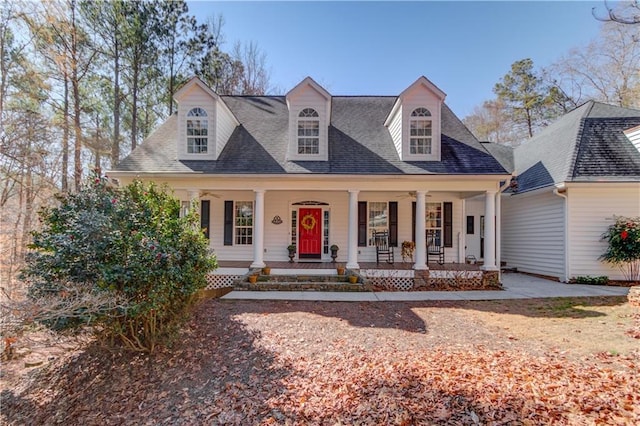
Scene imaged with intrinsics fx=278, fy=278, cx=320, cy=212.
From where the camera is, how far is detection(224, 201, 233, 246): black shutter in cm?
1086

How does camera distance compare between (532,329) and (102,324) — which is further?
(532,329)

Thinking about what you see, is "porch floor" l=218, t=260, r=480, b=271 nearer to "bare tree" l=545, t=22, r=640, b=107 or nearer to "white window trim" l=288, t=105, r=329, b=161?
"white window trim" l=288, t=105, r=329, b=161

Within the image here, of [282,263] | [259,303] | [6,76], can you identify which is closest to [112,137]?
[6,76]

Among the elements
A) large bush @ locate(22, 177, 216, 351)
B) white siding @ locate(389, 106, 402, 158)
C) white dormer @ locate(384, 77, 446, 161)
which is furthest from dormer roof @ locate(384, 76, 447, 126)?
large bush @ locate(22, 177, 216, 351)

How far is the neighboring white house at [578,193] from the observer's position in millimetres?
9156

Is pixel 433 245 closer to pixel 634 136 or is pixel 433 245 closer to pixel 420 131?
pixel 420 131

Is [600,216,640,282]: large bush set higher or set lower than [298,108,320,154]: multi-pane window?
lower

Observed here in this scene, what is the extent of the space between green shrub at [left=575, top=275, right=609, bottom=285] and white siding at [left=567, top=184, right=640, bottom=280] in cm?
13

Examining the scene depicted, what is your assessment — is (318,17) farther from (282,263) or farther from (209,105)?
(282,263)

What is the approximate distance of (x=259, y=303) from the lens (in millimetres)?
7113

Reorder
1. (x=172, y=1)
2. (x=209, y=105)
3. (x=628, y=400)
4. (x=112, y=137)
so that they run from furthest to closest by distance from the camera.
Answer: (x=172, y=1) < (x=112, y=137) < (x=209, y=105) < (x=628, y=400)

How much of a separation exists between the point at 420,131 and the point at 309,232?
215 inches

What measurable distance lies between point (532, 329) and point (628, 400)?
243cm

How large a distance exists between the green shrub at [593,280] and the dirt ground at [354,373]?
11.1ft
